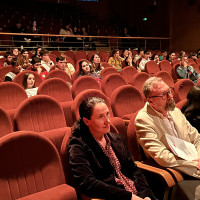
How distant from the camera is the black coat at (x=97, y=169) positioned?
4.34 ft

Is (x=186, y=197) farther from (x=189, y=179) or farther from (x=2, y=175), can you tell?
(x=2, y=175)

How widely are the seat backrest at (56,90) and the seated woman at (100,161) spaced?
182cm

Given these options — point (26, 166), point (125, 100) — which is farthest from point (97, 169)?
point (125, 100)

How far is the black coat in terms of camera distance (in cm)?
132

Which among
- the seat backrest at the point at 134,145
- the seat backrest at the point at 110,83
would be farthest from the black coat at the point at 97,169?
the seat backrest at the point at 110,83

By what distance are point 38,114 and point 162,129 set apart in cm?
108

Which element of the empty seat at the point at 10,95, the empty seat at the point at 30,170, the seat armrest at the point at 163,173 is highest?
the empty seat at the point at 10,95

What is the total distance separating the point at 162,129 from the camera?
1807 mm

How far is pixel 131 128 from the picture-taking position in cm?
188

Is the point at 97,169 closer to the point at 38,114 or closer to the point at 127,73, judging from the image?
the point at 38,114

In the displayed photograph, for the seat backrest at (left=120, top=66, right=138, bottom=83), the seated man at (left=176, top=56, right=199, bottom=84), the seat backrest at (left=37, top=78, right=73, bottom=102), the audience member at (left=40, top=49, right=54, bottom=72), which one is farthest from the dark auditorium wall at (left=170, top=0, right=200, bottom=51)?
the seat backrest at (left=37, top=78, right=73, bottom=102)

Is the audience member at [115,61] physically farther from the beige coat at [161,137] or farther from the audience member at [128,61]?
the beige coat at [161,137]

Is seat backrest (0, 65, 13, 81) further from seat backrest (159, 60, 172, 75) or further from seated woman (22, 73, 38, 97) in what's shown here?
seat backrest (159, 60, 172, 75)

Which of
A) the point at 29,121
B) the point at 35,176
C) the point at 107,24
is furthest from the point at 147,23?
the point at 35,176
